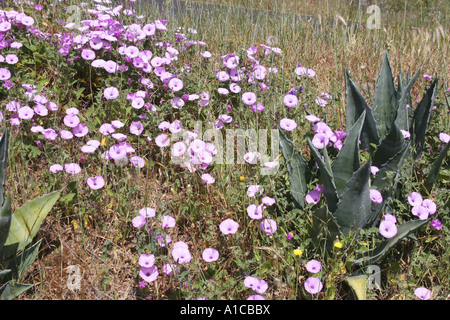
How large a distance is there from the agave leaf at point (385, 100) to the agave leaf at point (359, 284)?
0.77 m

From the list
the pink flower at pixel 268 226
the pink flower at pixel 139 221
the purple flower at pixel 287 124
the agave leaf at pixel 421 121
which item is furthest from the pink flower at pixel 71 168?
the agave leaf at pixel 421 121

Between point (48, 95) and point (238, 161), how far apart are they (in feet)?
3.80

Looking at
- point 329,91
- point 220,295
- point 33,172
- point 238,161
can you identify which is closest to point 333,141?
point 238,161

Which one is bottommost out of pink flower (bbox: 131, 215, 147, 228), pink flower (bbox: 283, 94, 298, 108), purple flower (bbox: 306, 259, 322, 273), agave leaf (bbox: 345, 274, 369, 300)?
agave leaf (bbox: 345, 274, 369, 300)

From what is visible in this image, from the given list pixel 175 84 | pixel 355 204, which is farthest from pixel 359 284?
pixel 175 84

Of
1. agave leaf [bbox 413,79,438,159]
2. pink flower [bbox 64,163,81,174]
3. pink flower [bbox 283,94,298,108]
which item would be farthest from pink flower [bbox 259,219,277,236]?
pink flower [bbox 64,163,81,174]

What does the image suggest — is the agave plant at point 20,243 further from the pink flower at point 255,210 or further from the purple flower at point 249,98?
the purple flower at point 249,98

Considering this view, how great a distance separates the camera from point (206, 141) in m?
2.33

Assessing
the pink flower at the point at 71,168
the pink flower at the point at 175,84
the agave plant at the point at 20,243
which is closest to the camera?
the agave plant at the point at 20,243

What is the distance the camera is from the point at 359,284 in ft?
5.21

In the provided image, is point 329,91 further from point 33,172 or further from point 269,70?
point 33,172

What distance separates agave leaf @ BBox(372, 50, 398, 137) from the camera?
2.01 m

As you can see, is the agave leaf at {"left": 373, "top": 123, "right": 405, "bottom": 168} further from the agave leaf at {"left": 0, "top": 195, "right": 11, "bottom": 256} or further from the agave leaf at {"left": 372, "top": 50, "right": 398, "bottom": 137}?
the agave leaf at {"left": 0, "top": 195, "right": 11, "bottom": 256}

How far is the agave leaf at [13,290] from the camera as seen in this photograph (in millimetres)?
1557
